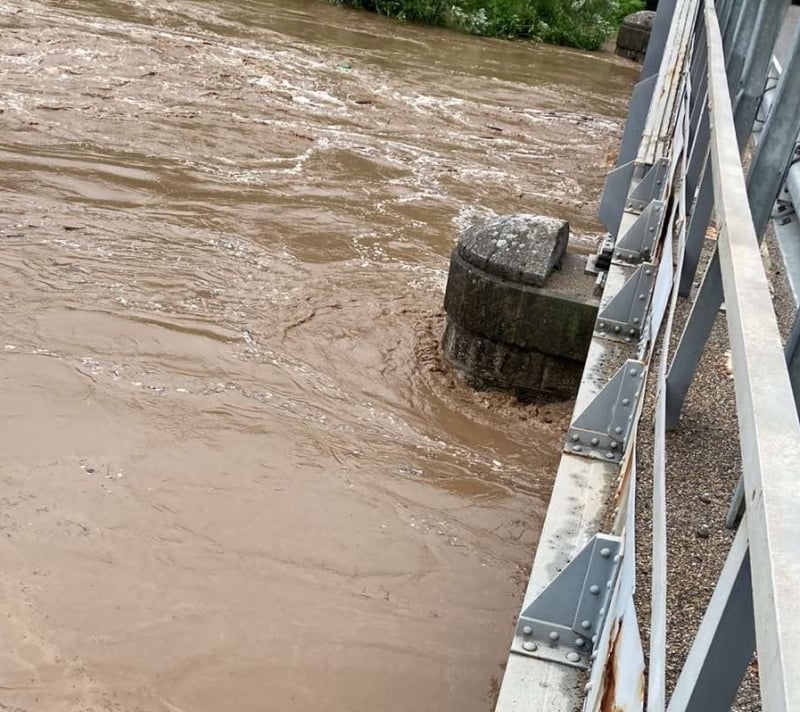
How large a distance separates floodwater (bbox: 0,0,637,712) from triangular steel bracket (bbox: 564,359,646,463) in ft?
5.90

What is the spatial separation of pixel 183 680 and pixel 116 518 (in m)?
1.14

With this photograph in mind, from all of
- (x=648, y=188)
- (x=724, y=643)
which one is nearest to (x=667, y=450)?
(x=724, y=643)

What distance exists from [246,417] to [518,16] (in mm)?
17095

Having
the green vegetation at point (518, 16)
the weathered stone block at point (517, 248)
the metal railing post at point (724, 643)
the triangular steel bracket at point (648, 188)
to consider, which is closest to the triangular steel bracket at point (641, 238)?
the triangular steel bracket at point (648, 188)

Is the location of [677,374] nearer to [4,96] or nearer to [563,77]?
[4,96]

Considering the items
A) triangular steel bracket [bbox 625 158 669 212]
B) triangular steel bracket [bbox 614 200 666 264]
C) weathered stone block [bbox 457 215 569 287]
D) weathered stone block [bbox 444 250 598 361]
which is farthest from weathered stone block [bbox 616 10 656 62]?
triangular steel bracket [bbox 614 200 666 264]

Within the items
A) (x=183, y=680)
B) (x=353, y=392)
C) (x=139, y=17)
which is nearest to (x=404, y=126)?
(x=139, y=17)

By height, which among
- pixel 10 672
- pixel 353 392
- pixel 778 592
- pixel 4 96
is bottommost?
pixel 10 672

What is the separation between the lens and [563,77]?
746 inches

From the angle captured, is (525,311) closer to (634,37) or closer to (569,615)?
(569,615)

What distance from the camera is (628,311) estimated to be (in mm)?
3961

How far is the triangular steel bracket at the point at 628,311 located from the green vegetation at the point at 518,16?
711 inches

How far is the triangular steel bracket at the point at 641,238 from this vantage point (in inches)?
183

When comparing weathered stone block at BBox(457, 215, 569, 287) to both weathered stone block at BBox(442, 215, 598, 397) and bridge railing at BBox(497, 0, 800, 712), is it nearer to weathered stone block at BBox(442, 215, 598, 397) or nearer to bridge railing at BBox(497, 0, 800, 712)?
weathered stone block at BBox(442, 215, 598, 397)
